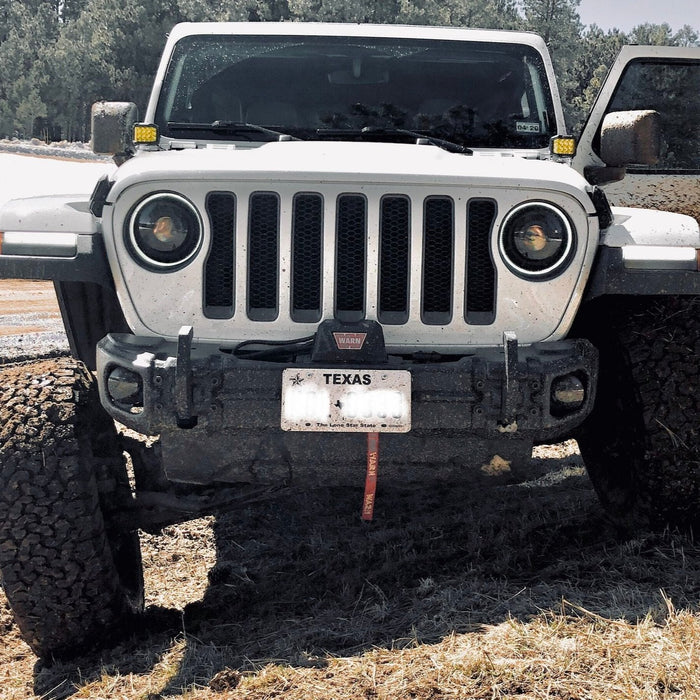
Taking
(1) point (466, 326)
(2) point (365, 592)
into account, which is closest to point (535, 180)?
(1) point (466, 326)

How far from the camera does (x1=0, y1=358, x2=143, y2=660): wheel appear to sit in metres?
3.12

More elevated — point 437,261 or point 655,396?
point 437,261

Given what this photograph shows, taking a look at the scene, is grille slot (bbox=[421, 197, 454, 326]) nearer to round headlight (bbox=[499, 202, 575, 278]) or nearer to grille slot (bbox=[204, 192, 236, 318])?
round headlight (bbox=[499, 202, 575, 278])

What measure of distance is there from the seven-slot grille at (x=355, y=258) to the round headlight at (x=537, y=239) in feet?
0.23

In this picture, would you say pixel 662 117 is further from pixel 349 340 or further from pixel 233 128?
pixel 349 340

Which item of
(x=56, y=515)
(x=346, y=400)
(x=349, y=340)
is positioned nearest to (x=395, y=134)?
(x=349, y=340)

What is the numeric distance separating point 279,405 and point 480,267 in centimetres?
86

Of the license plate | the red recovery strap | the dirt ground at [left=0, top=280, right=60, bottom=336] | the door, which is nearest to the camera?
the license plate

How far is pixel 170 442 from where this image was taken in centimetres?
317

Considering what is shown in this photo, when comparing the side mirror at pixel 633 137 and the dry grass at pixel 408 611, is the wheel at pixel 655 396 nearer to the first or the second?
the dry grass at pixel 408 611

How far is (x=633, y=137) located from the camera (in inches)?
148

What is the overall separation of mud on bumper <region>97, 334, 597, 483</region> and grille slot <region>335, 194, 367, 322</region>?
236 mm

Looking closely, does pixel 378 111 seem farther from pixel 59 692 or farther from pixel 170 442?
pixel 59 692

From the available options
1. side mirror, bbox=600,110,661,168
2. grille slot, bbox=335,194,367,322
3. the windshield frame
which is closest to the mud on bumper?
grille slot, bbox=335,194,367,322
